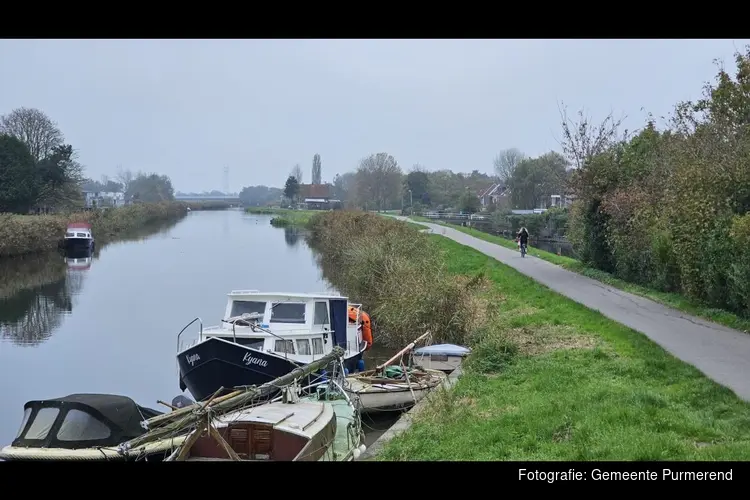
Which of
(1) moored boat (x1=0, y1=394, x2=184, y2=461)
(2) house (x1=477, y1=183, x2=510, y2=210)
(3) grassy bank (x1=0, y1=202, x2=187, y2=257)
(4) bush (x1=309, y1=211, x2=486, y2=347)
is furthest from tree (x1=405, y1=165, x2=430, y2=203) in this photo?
(1) moored boat (x1=0, y1=394, x2=184, y2=461)

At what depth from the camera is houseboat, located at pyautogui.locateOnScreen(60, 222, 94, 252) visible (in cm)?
4569

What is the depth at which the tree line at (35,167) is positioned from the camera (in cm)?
4934

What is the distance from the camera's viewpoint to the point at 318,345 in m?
14.9

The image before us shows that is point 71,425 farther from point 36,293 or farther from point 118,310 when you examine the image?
point 36,293

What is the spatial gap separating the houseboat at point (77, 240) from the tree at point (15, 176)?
5868 mm

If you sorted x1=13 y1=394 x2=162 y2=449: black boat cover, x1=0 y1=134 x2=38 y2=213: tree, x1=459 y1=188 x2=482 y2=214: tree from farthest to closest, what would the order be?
x1=459 y1=188 x2=482 y2=214: tree → x1=0 y1=134 x2=38 y2=213: tree → x1=13 y1=394 x2=162 y2=449: black boat cover

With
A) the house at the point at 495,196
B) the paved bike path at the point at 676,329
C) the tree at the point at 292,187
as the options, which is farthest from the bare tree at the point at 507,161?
the paved bike path at the point at 676,329

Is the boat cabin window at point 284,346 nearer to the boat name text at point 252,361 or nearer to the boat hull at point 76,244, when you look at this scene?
the boat name text at point 252,361

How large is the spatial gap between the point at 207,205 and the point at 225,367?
11812 centimetres

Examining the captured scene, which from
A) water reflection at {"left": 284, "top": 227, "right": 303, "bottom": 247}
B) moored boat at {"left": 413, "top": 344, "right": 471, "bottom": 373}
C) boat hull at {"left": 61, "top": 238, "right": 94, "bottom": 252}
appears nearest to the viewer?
moored boat at {"left": 413, "top": 344, "right": 471, "bottom": 373}

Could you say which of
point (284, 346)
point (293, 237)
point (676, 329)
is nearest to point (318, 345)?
point (284, 346)

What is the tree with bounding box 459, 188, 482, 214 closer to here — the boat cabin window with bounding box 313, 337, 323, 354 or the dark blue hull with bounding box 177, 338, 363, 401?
the boat cabin window with bounding box 313, 337, 323, 354

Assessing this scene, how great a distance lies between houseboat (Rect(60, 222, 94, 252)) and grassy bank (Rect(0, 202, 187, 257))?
1427 mm
